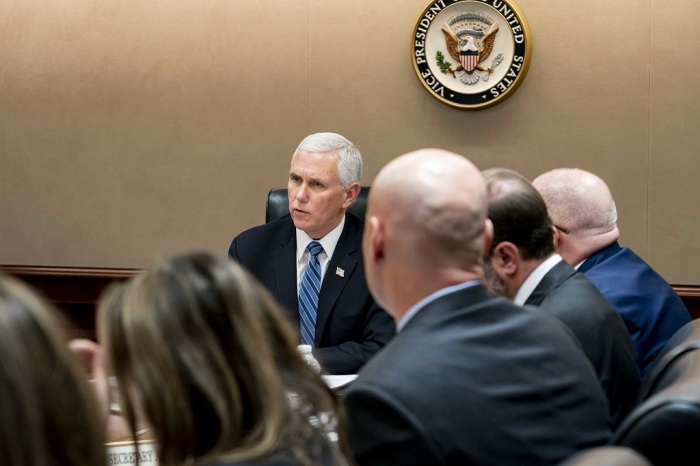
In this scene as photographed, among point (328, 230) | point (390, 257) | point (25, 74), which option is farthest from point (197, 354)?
point (25, 74)

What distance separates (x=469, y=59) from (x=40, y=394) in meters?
Result: 4.51

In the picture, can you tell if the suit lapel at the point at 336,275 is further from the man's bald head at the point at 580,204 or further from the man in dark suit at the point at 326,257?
the man's bald head at the point at 580,204

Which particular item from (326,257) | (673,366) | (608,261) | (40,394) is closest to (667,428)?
(673,366)

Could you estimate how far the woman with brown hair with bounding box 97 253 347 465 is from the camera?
140 centimetres

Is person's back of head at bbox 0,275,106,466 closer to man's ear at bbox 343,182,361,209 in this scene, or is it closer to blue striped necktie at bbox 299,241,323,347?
blue striped necktie at bbox 299,241,323,347

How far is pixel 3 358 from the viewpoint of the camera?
1127 mm

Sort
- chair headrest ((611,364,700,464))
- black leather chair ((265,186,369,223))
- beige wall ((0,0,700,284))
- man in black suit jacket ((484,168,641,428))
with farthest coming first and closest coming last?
1. beige wall ((0,0,700,284))
2. black leather chair ((265,186,369,223))
3. man in black suit jacket ((484,168,641,428))
4. chair headrest ((611,364,700,464))

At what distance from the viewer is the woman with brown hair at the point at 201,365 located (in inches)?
55.2

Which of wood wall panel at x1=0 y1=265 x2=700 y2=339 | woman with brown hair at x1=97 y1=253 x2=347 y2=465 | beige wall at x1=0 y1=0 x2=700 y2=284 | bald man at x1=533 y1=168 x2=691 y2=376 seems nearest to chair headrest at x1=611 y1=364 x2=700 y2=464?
woman with brown hair at x1=97 y1=253 x2=347 y2=465

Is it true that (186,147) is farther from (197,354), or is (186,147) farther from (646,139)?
(197,354)

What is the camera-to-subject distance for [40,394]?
44.9 inches

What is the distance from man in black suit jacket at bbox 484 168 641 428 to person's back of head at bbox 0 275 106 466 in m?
1.59

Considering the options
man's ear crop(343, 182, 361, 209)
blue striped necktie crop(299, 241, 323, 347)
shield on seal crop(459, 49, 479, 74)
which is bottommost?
blue striped necktie crop(299, 241, 323, 347)

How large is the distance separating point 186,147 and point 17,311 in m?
4.73
